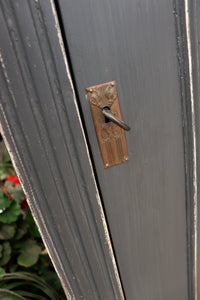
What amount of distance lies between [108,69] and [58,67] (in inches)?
4.0

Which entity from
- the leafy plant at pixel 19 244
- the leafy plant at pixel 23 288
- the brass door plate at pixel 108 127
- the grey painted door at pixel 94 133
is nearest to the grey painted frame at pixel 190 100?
the grey painted door at pixel 94 133

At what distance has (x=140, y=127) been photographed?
472mm

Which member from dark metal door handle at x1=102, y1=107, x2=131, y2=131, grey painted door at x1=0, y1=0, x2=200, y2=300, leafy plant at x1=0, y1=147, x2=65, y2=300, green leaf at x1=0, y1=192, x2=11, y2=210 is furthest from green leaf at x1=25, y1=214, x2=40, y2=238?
dark metal door handle at x1=102, y1=107, x2=131, y2=131

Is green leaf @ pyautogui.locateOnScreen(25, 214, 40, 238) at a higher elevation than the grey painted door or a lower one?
lower

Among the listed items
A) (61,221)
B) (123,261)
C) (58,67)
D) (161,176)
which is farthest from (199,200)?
(58,67)

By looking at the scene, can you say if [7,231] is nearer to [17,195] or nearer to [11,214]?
[11,214]

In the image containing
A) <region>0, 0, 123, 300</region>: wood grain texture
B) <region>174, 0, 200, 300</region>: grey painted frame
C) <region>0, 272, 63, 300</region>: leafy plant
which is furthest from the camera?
<region>0, 272, 63, 300</region>: leafy plant

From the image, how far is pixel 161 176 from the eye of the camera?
0.53 meters

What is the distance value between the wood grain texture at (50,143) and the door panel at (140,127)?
32mm

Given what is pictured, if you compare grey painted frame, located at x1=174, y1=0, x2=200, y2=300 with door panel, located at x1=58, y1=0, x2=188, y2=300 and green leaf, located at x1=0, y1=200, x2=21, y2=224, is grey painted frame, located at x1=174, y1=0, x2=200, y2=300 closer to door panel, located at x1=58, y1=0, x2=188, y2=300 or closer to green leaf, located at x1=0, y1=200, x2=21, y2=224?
door panel, located at x1=58, y1=0, x2=188, y2=300

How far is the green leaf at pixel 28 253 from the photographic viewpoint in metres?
0.99

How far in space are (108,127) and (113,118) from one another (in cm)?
4

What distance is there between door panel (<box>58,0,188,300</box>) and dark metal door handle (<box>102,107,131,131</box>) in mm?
35

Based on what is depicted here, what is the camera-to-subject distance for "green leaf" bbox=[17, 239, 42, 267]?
99 cm
